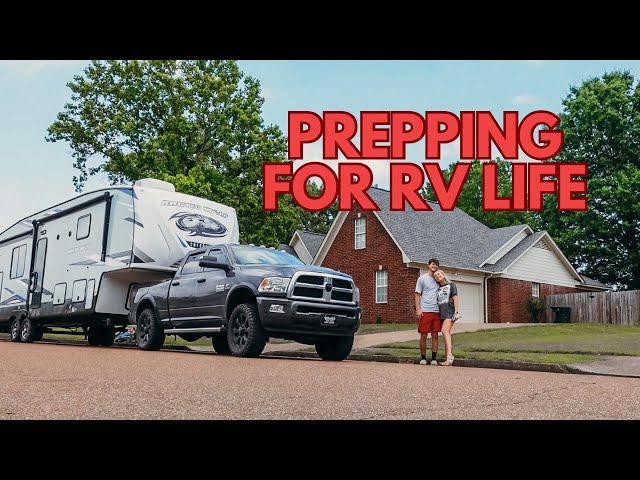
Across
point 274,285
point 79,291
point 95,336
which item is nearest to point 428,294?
point 274,285

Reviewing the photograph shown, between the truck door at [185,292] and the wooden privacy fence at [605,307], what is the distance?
2352 cm

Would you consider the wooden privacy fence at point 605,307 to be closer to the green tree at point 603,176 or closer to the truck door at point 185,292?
the green tree at point 603,176

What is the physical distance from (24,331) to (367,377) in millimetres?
14472

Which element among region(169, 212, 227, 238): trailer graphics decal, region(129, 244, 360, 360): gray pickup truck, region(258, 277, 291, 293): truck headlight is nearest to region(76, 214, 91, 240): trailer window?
region(169, 212, 227, 238): trailer graphics decal

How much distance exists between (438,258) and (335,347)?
61.0 ft

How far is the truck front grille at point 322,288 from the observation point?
12898 millimetres

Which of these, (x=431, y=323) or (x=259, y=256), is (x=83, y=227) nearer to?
(x=259, y=256)

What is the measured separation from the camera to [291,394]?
741cm

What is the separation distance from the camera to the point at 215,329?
1366 cm

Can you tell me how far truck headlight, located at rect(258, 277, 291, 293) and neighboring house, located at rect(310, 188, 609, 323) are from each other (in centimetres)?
1820

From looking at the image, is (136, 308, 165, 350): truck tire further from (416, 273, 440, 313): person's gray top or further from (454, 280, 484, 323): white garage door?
(454, 280, 484, 323): white garage door

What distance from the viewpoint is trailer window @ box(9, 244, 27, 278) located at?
70.2 feet

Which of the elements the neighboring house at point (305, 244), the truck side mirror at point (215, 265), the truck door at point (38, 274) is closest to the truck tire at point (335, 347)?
the truck side mirror at point (215, 265)
